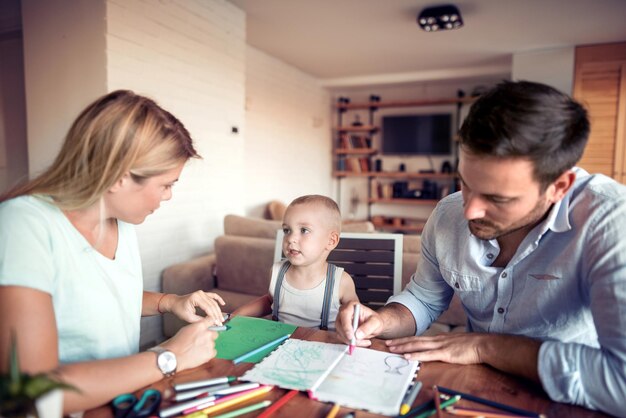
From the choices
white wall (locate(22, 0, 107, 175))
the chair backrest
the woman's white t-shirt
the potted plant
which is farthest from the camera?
white wall (locate(22, 0, 107, 175))

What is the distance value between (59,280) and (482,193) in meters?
0.98

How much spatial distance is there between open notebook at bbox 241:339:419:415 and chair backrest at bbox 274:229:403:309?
2.55ft

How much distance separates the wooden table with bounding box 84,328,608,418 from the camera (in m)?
0.78

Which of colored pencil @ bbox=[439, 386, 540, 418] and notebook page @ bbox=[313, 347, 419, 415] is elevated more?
notebook page @ bbox=[313, 347, 419, 415]

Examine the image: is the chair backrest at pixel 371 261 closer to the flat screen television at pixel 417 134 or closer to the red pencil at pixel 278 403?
the red pencil at pixel 278 403

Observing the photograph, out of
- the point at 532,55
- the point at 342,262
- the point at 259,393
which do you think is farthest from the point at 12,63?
the point at 532,55

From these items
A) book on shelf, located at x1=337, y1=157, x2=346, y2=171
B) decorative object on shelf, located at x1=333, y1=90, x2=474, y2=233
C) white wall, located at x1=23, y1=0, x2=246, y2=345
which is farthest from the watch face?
book on shelf, located at x1=337, y1=157, x2=346, y2=171

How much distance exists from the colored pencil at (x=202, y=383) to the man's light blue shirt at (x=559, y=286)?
0.65 metres

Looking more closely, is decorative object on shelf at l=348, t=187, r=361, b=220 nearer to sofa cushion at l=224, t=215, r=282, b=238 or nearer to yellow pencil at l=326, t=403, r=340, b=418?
sofa cushion at l=224, t=215, r=282, b=238

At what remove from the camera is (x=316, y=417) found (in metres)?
0.76

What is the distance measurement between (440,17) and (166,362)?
3.87 m

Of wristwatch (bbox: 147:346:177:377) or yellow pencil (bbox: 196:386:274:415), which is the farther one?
wristwatch (bbox: 147:346:177:377)

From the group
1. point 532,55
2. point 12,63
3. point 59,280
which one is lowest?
point 59,280

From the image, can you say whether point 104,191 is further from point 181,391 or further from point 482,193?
point 482,193
